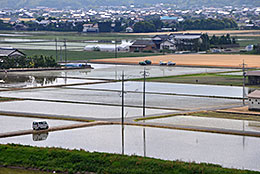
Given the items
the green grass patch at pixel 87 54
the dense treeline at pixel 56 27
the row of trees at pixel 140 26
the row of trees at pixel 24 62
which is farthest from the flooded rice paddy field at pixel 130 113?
the dense treeline at pixel 56 27

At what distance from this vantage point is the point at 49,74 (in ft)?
137

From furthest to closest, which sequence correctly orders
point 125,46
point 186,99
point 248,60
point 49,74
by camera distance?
point 125,46 < point 248,60 < point 49,74 < point 186,99

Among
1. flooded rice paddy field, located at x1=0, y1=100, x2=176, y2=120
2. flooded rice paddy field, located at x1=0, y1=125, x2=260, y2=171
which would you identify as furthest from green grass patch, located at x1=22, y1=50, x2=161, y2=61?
flooded rice paddy field, located at x1=0, y1=125, x2=260, y2=171

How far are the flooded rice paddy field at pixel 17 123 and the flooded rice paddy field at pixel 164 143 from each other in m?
1.25

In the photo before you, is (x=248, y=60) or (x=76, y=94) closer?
(x=76, y=94)

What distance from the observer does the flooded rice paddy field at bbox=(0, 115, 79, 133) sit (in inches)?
867

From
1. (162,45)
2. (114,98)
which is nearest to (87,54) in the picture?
(162,45)

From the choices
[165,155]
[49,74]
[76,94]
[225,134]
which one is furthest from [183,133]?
[49,74]

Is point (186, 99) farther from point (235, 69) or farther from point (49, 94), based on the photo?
point (235, 69)

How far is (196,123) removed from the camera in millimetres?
22859

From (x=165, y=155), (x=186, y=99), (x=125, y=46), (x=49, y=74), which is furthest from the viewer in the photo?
(x=125, y=46)

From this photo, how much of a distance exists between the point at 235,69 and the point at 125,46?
22.4 metres

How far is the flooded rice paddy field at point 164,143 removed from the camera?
17.8m

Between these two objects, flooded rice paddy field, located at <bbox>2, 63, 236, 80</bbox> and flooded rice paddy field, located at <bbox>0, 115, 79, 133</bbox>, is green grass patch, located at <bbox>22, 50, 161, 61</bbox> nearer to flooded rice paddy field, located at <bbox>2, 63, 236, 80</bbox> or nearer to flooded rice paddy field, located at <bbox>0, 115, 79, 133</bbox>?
flooded rice paddy field, located at <bbox>2, 63, 236, 80</bbox>
